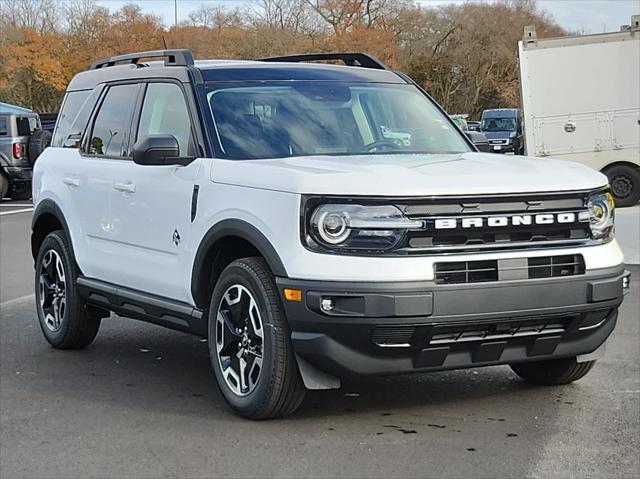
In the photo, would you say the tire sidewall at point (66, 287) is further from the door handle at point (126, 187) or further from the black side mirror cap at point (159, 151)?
the black side mirror cap at point (159, 151)

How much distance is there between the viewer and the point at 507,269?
5.00 metres

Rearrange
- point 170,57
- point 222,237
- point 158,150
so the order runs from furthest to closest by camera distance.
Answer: point 170,57 → point 158,150 → point 222,237

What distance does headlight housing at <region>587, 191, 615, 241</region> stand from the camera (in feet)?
17.4

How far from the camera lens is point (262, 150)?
584cm

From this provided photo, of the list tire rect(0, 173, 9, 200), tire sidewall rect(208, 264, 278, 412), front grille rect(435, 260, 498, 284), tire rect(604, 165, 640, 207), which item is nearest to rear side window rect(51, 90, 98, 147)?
tire sidewall rect(208, 264, 278, 412)

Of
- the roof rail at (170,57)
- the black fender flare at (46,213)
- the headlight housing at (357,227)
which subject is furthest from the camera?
the black fender flare at (46,213)

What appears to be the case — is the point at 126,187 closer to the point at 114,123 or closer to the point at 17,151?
the point at 114,123

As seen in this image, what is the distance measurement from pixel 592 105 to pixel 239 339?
46.2 feet

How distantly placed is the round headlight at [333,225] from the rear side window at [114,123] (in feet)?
7.14

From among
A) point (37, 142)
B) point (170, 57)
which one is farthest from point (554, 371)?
point (37, 142)

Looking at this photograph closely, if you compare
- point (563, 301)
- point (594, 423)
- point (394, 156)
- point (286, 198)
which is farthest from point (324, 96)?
point (594, 423)

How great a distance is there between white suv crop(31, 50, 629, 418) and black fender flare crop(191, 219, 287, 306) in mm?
10

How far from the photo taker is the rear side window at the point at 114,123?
6809 mm

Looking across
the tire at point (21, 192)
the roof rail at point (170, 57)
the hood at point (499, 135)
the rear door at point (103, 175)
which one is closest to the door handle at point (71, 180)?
the rear door at point (103, 175)
